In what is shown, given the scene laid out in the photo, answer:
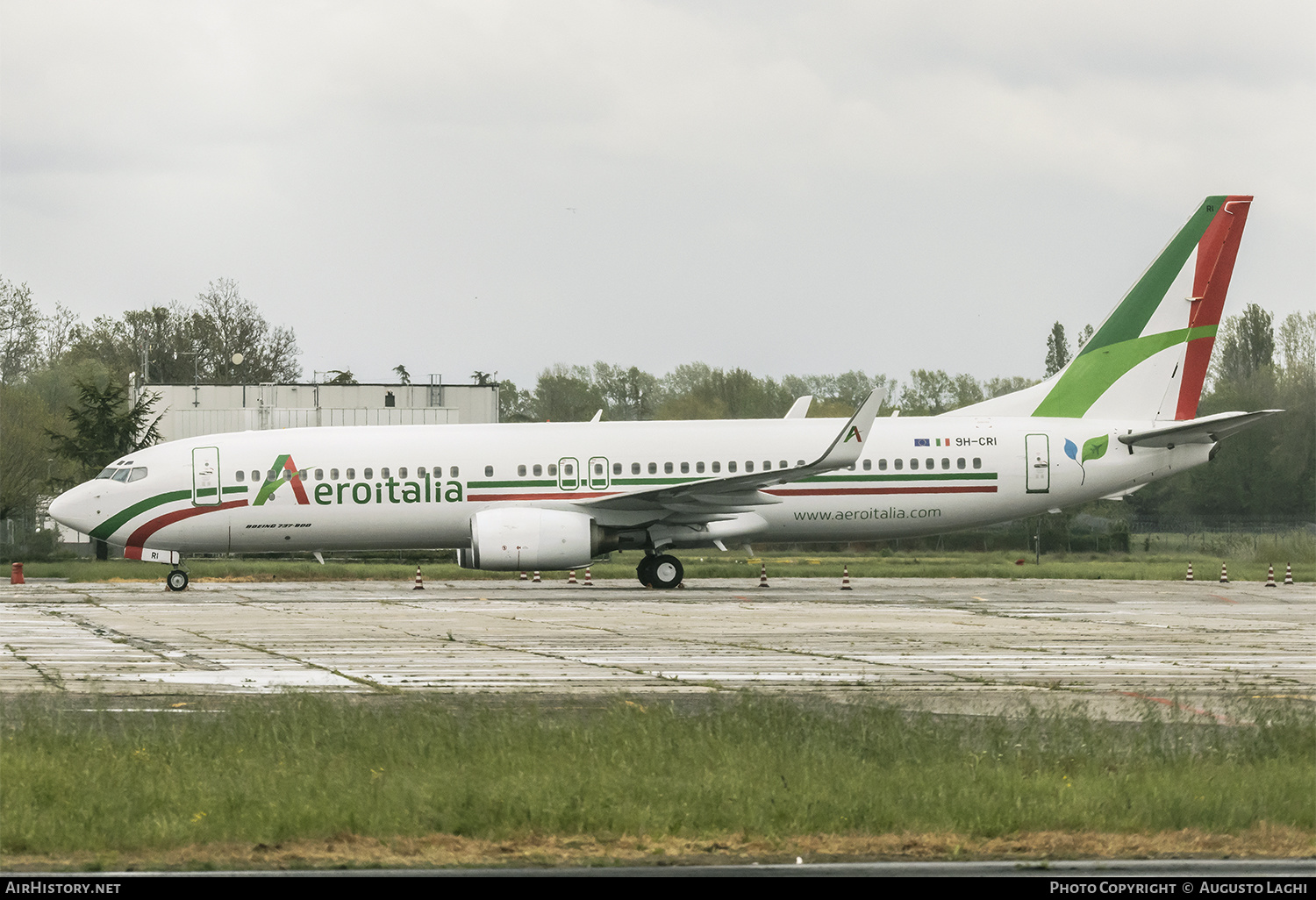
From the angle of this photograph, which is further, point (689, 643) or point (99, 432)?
point (99, 432)

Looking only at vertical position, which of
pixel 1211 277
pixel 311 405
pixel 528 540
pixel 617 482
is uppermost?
pixel 1211 277

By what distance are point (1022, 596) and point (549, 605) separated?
9240 millimetres

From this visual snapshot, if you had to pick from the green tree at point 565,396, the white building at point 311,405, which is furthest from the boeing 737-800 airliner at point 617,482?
the green tree at point 565,396

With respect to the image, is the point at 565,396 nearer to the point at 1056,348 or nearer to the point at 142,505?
the point at 1056,348

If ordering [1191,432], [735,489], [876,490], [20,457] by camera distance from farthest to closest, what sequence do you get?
[20,457] → [1191,432] → [876,490] → [735,489]

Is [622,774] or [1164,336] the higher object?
[1164,336]

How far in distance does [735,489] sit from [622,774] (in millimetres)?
19248

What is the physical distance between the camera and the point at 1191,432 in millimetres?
28531

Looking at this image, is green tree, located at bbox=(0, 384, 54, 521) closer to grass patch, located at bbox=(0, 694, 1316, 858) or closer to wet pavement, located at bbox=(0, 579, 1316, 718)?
wet pavement, located at bbox=(0, 579, 1316, 718)

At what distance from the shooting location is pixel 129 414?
42.3m

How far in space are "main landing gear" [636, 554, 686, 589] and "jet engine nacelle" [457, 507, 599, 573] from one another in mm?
1885

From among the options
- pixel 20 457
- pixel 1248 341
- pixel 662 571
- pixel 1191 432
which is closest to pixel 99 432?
pixel 20 457

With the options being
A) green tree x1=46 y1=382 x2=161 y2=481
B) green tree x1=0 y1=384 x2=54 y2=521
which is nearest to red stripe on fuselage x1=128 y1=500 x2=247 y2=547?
green tree x1=46 y1=382 x2=161 y2=481

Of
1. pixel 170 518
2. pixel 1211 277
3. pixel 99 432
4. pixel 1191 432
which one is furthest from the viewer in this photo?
pixel 99 432
